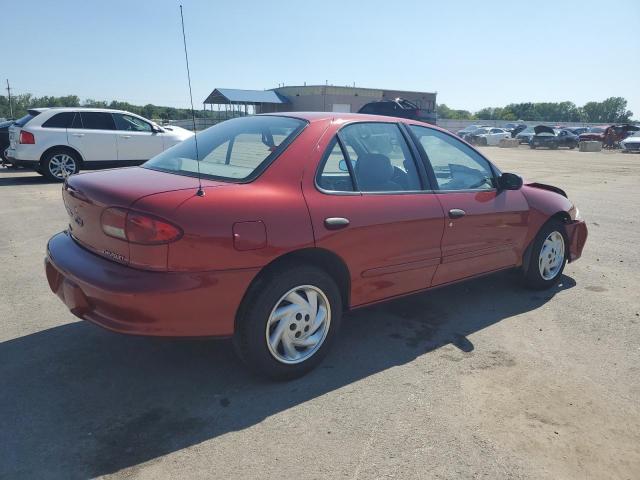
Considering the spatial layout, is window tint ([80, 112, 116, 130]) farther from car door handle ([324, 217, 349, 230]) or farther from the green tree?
the green tree

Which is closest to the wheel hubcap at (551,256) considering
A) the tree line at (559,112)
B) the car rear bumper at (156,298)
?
the car rear bumper at (156,298)

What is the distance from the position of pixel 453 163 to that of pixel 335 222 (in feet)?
5.04

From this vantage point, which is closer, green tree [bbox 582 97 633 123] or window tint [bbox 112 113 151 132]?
window tint [bbox 112 113 151 132]

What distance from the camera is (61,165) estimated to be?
1127 cm

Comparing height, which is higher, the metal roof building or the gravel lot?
the metal roof building

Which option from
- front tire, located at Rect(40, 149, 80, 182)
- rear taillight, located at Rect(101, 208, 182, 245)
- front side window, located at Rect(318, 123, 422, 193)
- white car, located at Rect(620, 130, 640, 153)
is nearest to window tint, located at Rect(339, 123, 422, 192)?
front side window, located at Rect(318, 123, 422, 193)

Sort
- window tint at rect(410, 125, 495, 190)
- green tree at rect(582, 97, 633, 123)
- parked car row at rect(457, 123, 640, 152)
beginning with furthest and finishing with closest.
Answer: green tree at rect(582, 97, 633, 123), parked car row at rect(457, 123, 640, 152), window tint at rect(410, 125, 495, 190)

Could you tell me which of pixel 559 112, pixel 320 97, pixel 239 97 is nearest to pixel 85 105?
pixel 239 97

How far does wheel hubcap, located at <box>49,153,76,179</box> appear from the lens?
1117 centimetres

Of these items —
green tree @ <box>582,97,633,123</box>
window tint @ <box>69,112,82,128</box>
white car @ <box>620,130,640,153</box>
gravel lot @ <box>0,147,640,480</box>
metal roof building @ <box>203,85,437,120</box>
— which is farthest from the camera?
green tree @ <box>582,97,633,123</box>

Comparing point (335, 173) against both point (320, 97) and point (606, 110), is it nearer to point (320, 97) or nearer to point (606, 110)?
point (320, 97)

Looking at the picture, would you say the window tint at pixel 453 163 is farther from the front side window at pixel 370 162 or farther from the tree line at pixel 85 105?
the tree line at pixel 85 105

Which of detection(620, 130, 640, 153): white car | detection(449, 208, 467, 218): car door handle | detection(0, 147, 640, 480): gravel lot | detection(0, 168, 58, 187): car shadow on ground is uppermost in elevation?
detection(449, 208, 467, 218): car door handle

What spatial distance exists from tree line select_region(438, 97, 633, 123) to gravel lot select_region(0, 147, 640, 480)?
12387cm
